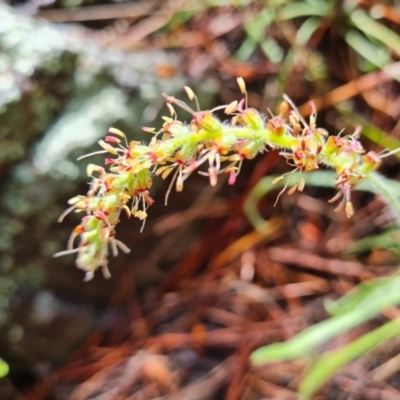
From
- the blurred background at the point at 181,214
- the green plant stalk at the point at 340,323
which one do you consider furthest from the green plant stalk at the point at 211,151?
the blurred background at the point at 181,214

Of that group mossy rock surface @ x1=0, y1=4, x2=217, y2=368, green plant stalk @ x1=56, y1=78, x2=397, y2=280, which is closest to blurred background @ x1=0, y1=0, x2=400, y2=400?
mossy rock surface @ x1=0, y1=4, x2=217, y2=368

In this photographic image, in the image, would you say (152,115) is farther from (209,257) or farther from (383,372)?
(383,372)

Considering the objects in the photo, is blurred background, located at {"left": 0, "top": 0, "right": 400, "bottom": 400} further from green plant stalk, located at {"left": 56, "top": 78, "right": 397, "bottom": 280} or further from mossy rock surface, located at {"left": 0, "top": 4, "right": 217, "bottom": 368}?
green plant stalk, located at {"left": 56, "top": 78, "right": 397, "bottom": 280}

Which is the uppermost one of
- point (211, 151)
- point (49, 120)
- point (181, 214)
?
point (211, 151)

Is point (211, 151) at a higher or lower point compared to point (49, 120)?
higher

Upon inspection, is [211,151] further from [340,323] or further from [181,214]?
[181,214]

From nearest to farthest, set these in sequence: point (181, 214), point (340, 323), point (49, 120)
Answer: point (340, 323) → point (49, 120) → point (181, 214)

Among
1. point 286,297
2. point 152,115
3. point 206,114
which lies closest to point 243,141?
point 206,114

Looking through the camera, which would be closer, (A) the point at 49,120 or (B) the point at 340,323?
(B) the point at 340,323

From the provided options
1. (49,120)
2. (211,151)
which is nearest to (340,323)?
(211,151)
